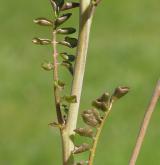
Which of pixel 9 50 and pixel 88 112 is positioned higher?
pixel 88 112

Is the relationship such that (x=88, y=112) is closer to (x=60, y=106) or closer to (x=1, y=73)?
(x=60, y=106)

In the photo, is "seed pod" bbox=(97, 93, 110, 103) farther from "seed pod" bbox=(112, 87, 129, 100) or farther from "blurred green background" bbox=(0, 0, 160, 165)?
"blurred green background" bbox=(0, 0, 160, 165)

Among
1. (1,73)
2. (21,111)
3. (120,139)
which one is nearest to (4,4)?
(1,73)

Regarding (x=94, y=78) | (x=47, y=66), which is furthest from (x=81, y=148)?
(x=94, y=78)

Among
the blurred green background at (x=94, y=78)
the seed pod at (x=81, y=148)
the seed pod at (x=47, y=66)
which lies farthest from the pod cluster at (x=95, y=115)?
the blurred green background at (x=94, y=78)

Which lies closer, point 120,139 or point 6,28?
point 120,139

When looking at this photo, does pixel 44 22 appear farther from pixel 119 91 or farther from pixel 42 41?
pixel 119 91

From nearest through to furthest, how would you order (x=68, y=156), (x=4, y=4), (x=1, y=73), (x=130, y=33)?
(x=68, y=156), (x=1, y=73), (x=130, y=33), (x=4, y=4)
